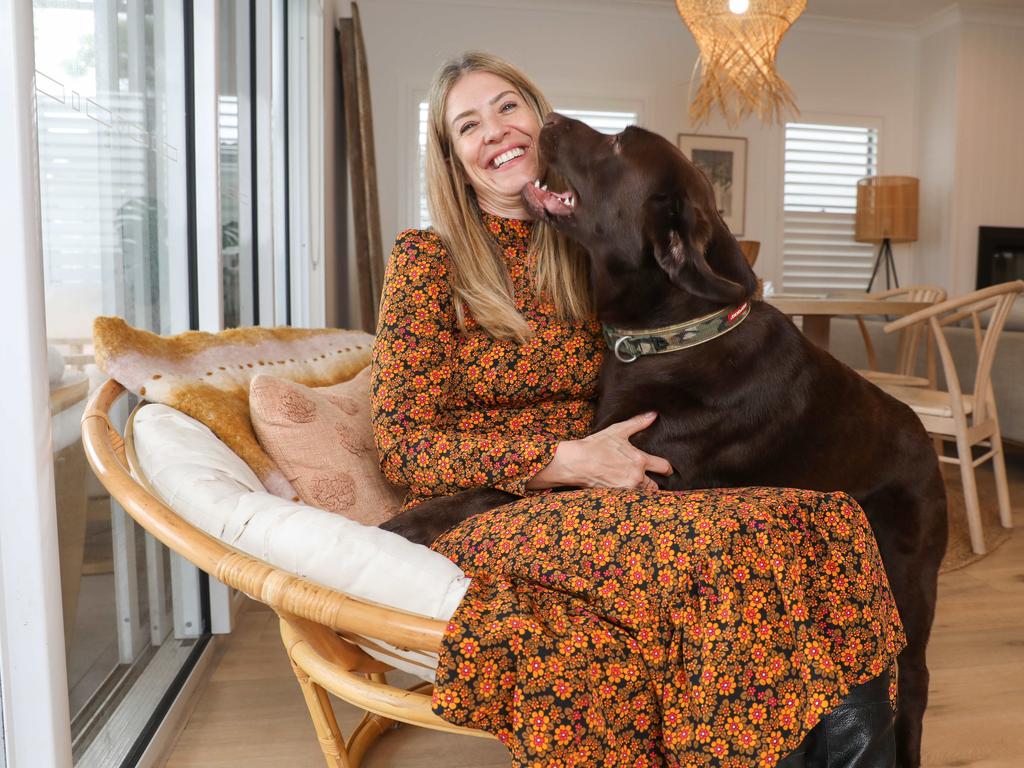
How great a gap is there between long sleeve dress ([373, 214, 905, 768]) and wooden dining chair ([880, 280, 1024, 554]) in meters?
2.00

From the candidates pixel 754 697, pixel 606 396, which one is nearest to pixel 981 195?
pixel 606 396

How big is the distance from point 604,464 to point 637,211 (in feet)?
1.32

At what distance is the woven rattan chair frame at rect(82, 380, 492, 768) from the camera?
32.7 inches

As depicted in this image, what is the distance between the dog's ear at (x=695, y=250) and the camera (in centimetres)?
117

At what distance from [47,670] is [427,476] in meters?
0.54

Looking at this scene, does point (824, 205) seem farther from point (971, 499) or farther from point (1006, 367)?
point (971, 499)

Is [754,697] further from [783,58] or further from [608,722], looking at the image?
[783,58]

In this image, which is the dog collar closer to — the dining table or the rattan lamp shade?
the dining table

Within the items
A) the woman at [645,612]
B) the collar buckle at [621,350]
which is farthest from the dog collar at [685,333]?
the woman at [645,612]

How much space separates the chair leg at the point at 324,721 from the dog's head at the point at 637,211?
2.46 ft

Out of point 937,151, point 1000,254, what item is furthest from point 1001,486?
point 937,151

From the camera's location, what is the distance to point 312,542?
0.94m

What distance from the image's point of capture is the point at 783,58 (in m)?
6.13

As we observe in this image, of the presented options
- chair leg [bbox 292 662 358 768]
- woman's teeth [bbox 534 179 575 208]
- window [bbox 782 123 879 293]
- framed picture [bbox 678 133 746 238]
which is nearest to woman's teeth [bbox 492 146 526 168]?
woman's teeth [bbox 534 179 575 208]
